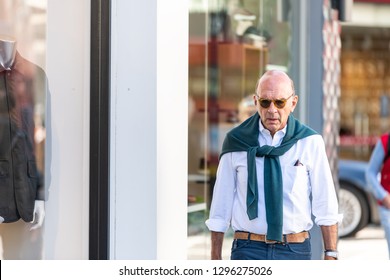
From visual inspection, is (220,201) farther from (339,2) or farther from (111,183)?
(339,2)

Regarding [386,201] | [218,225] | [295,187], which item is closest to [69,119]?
[218,225]

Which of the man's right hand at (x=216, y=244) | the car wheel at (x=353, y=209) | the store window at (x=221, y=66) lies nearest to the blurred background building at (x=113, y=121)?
the man's right hand at (x=216, y=244)

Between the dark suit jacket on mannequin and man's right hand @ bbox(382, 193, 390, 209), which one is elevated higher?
the dark suit jacket on mannequin

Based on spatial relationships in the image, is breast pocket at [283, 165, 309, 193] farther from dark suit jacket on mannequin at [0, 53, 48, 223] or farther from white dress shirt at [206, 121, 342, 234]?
dark suit jacket on mannequin at [0, 53, 48, 223]

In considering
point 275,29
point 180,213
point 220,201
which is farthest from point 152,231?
point 275,29

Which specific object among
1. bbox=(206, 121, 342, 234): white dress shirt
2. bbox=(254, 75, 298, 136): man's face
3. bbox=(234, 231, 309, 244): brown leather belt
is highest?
bbox=(254, 75, 298, 136): man's face

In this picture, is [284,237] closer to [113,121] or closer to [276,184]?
[276,184]

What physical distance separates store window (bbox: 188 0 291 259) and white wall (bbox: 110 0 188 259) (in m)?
2.30

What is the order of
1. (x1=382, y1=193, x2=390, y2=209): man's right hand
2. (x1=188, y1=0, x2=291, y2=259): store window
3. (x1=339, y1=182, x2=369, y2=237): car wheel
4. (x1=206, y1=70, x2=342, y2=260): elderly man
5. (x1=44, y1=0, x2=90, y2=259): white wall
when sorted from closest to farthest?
(x1=206, y1=70, x2=342, y2=260): elderly man
(x1=44, y1=0, x2=90, y2=259): white wall
(x1=382, y1=193, x2=390, y2=209): man's right hand
(x1=188, y1=0, x2=291, y2=259): store window
(x1=339, y1=182, x2=369, y2=237): car wheel

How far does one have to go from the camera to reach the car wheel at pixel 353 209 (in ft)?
35.2

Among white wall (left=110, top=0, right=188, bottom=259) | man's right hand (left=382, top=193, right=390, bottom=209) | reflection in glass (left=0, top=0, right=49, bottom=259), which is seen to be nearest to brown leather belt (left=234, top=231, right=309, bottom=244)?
white wall (left=110, top=0, right=188, bottom=259)

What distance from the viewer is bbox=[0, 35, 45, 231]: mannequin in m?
4.54

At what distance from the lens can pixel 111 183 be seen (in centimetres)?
462

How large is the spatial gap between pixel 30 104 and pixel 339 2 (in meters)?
2.57
